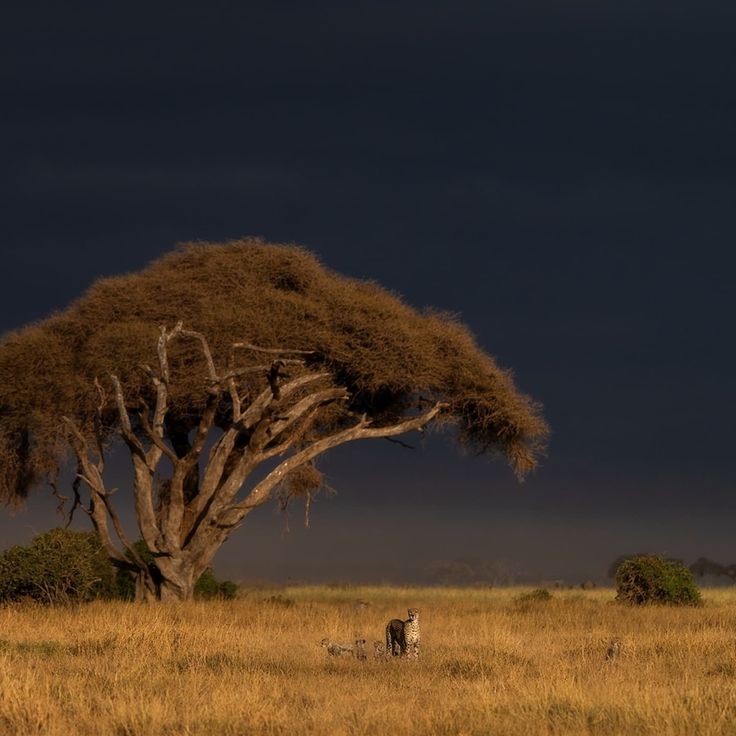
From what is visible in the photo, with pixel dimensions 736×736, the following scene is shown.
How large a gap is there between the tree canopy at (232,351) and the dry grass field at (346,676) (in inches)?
299

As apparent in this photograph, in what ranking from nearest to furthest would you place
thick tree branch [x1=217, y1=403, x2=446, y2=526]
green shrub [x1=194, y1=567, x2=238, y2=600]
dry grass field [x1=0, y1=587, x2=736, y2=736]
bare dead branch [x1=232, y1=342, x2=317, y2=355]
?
dry grass field [x1=0, y1=587, x2=736, y2=736], bare dead branch [x1=232, y1=342, x2=317, y2=355], thick tree branch [x1=217, y1=403, x2=446, y2=526], green shrub [x1=194, y1=567, x2=238, y2=600]

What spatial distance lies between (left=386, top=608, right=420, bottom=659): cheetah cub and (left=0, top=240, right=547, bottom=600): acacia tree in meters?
12.7

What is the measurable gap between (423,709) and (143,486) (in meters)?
20.3

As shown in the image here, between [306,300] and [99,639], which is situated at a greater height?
[306,300]

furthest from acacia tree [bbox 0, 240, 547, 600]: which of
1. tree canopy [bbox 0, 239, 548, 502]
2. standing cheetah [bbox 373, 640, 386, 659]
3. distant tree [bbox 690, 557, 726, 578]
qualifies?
distant tree [bbox 690, 557, 726, 578]

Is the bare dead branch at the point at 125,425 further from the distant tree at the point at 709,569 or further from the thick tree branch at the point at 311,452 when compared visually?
the distant tree at the point at 709,569

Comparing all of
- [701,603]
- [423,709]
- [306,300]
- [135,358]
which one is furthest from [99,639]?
[701,603]

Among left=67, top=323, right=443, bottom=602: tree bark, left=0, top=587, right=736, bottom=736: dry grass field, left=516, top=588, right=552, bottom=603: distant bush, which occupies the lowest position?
left=0, top=587, right=736, bottom=736: dry grass field

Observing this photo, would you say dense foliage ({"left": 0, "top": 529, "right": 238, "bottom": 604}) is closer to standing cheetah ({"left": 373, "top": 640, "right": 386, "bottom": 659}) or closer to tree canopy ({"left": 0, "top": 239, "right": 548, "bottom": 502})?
tree canopy ({"left": 0, "top": 239, "right": 548, "bottom": 502})

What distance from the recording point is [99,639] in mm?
20281

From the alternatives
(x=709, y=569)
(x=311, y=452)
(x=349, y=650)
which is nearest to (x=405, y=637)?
(x=349, y=650)

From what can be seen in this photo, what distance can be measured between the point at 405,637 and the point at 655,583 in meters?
18.1

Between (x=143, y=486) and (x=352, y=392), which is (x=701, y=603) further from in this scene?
(x=143, y=486)

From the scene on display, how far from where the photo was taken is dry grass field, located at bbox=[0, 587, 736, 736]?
12195 mm
